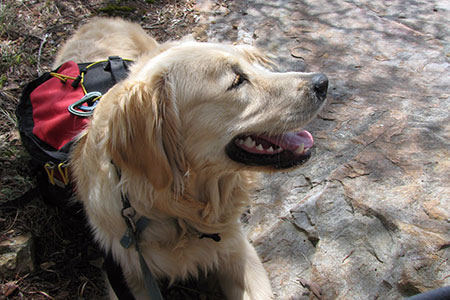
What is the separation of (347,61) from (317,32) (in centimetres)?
85

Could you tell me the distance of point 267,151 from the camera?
2.10 meters

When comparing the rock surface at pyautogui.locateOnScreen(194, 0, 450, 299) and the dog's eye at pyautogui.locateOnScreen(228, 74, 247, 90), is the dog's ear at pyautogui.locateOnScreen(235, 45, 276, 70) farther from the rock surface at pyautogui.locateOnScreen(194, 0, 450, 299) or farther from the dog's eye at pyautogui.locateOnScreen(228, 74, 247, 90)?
the rock surface at pyautogui.locateOnScreen(194, 0, 450, 299)

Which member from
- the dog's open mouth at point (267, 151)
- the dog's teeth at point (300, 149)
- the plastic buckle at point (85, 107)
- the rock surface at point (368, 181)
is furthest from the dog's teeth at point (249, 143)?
the plastic buckle at point (85, 107)

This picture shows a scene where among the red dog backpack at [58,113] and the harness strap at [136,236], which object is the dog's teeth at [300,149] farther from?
the red dog backpack at [58,113]

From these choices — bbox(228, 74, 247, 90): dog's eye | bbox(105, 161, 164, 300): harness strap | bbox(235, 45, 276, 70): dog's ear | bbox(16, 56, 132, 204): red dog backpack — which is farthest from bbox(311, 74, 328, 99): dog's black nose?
bbox(16, 56, 132, 204): red dog backpack

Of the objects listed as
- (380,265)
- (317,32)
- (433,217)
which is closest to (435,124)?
(433,217)

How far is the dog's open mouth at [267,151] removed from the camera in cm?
208

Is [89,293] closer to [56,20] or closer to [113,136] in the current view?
[113,136]

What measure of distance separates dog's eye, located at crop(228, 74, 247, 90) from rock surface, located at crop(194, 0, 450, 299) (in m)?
1.11

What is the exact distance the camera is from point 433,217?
2252 millimetres

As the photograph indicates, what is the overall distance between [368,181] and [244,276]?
112 centimetres

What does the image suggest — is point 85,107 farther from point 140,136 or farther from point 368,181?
point 368,181

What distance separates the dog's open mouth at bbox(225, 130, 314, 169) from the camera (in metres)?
2.08

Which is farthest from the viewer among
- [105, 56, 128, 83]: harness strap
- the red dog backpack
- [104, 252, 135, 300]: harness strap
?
[105, 56, 128, 83]: harness strap
